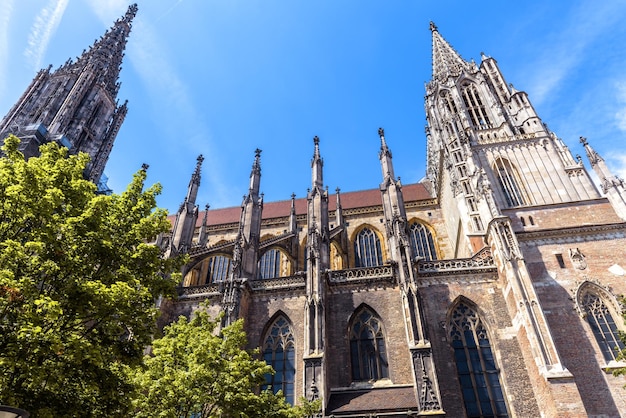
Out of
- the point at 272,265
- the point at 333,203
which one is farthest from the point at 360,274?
the point at 333,203

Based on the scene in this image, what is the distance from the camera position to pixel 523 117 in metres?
25.5

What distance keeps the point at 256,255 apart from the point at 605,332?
A: 15.0m

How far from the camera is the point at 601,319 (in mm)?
15516

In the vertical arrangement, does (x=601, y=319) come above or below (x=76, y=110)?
below

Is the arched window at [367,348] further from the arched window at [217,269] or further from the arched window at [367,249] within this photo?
the arched window at [217,269]

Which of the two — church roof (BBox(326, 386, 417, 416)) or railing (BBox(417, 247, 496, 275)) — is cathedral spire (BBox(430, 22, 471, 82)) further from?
church roof (BBox(326, 386, 417, 416))

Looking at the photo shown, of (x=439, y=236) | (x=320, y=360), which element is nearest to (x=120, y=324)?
(x=320, y=360)

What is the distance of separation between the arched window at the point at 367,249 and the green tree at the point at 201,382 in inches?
611

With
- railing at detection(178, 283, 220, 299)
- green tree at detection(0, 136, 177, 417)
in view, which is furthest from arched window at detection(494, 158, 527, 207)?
green tree at detection(0, 136, 177, 417)

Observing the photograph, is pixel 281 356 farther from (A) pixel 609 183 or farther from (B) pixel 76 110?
(B) pixel 76 110

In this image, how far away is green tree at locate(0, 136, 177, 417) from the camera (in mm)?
6102

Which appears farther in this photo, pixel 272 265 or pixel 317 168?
pixel 272 265

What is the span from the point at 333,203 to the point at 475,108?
12.3 meters

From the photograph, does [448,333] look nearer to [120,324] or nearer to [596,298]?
[596,298]
